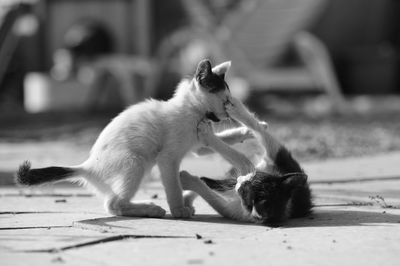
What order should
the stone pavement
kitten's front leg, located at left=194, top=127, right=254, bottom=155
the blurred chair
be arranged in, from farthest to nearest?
1. the blurred chair
2. kitten's front leg, located at left=194, top=127, right=254, bottom=155
3. the stone pavement

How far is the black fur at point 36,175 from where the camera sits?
144 inches

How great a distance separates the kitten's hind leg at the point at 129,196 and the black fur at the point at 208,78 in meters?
0.53

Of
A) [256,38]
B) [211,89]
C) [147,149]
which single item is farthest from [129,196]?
[256,38]

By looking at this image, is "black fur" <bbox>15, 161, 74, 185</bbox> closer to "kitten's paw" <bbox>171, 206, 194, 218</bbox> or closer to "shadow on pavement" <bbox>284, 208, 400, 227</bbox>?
"kitten's paw" <bbox>171, 206, 194, 218</bbox>

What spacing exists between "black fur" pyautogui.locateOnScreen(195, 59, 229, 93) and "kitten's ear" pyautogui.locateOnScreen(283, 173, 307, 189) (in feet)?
2.03

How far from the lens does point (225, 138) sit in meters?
4.18

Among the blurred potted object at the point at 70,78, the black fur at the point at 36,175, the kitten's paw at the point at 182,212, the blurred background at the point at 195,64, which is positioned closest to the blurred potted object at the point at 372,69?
the blurred background at the point at 195,64

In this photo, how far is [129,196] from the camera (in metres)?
3.82

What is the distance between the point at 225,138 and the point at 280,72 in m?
6.96

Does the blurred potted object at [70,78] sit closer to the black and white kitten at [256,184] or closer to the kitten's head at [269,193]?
the black and white kitten at [256,184]

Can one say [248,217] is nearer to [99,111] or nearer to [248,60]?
[248,60]

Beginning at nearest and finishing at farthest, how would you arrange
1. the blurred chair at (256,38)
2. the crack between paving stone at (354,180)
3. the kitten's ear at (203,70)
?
the kitten's ear at (203,70) < the crack between paving stone at (354,180) < the blurred chair at (256,38)

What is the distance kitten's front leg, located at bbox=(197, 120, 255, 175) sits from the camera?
387cm

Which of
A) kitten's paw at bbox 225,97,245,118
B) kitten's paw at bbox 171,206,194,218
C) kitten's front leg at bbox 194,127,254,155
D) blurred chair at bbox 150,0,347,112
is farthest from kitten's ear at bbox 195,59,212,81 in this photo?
blurred chair at bbox 150,0,347,112
